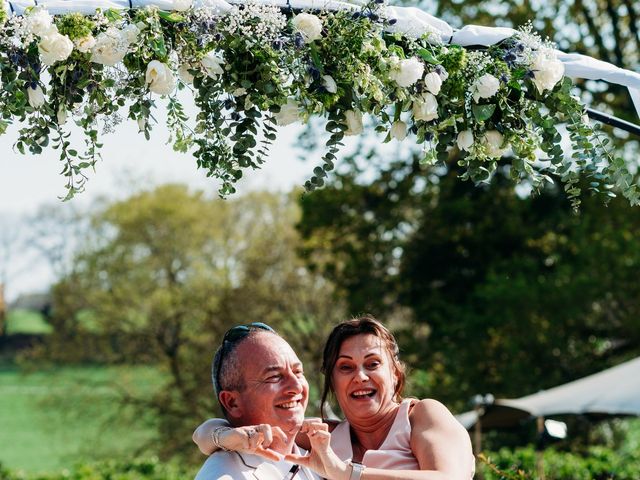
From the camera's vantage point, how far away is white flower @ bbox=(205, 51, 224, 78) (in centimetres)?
370

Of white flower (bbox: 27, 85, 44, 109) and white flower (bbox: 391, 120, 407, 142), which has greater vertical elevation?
white flower (bbox: 27, 85, 44, 109)

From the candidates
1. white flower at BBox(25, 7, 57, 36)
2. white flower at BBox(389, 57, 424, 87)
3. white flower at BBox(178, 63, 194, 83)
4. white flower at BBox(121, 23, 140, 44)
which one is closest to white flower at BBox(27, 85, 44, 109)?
white flower at BBox(25, 7, 57, 36)

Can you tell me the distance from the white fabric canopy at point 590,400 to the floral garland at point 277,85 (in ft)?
25.1

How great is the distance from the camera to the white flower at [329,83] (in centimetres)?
380

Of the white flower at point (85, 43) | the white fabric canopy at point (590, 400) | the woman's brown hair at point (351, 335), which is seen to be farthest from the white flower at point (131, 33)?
the white fabric canopy at point (590, 400)

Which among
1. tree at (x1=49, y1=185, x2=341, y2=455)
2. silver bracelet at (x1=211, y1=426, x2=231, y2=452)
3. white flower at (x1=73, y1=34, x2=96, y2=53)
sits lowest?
silver bracelet at (x1=211, y1=426, x2=231, y2=452)

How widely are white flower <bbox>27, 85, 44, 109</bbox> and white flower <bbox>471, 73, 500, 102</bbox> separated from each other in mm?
1608

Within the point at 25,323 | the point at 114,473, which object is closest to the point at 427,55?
the point at 114,473

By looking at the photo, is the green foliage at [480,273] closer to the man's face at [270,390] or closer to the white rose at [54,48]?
the man's face at [270,390]

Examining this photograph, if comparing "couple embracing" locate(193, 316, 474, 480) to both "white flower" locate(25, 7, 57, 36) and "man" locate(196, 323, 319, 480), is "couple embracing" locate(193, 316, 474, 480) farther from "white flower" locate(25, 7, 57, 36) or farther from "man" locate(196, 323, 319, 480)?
"white flower" locate(25, 7, 57, 36)

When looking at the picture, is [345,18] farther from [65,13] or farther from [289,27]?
[65,13]

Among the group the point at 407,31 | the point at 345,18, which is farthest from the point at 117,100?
the point at 407,31

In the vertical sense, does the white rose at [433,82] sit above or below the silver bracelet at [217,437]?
above

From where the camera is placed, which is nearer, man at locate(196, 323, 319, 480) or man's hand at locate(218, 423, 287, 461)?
man's hand at locate(218, 423, 287, 461)
